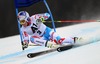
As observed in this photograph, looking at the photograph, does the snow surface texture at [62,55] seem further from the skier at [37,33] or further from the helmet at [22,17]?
the helmet at [22,17]

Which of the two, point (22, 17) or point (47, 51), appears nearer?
point (22, 17)

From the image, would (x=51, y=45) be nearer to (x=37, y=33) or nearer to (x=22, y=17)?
(x=37, y=33)

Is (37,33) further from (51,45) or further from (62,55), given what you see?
(62,55)

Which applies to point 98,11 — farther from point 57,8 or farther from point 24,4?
point 24,4

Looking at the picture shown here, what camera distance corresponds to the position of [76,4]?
421 cm

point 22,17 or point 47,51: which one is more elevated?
point 22,17

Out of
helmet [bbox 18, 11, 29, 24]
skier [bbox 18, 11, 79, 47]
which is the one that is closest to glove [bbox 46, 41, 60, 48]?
skier [bbox 18, 11, 79, 47]

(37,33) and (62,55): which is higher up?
(37,33)

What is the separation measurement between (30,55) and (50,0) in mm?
1661

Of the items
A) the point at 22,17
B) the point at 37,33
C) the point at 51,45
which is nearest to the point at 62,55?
the point at 51,45

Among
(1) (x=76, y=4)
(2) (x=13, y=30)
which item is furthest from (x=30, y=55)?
(1) (x=76, y=4)

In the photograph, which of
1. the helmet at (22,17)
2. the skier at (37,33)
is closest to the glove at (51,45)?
the skier at (37,33)

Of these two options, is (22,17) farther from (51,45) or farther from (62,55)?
Result: (62,55)

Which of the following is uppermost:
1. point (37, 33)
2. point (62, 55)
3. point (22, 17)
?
point (22, 17)
